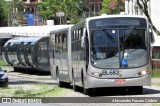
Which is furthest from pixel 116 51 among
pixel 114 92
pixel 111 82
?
pixel 114 92

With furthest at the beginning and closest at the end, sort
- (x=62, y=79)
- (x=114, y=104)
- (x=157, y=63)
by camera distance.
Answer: (x=157, y=63)
(x=62, y=79)
(x=114, y=104)

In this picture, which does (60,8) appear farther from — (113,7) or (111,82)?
(111,82)

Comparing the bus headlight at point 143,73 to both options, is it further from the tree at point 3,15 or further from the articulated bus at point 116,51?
the tree at point 3,15

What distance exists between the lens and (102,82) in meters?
21.0

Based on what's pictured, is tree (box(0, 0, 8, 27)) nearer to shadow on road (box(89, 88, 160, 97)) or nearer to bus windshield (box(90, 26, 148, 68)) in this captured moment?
A: shadow on road (box(89, 88, 160, 97))

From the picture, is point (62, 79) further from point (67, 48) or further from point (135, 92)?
point (135, 92)

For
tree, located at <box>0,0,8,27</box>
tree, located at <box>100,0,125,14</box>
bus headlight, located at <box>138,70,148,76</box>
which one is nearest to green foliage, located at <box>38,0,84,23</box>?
tree, located at <box>100,0,125,14</box>

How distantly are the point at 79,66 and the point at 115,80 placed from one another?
2.56m

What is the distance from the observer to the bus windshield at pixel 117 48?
21.1m

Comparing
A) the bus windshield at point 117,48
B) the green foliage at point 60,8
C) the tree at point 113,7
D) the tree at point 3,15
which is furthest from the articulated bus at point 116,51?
the tree at point 3,15

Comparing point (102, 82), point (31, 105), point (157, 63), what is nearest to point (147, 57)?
point (102, 82)

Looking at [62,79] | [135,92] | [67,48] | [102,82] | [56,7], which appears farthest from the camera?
[56,7]

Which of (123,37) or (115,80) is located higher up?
(123,37)

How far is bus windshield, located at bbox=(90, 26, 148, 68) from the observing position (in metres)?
21.1
